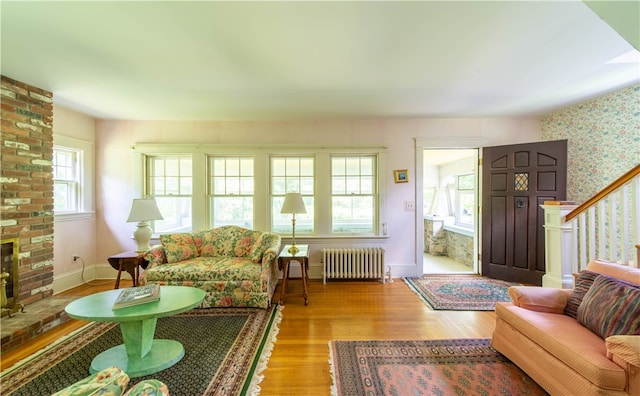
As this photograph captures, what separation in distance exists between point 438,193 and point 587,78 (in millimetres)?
3994

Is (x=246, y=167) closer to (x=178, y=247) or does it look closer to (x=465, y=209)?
(x=178, y=247)

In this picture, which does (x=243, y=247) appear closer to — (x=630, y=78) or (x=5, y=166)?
(x=5, y=166)

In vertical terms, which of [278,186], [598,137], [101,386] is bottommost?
[101,386]

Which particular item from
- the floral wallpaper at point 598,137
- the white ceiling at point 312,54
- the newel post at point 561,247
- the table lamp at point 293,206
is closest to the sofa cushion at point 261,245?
the table lamp at point 293,206

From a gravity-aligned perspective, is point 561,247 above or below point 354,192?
below

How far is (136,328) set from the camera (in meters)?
1.88

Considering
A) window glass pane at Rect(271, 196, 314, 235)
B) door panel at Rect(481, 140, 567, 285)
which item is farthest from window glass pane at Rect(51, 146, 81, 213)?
door panel at Rect(481, 140, 567, 285)

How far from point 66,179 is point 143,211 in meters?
1.56

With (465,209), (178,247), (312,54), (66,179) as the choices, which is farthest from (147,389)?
(465,209)

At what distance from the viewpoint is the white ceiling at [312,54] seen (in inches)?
65.4

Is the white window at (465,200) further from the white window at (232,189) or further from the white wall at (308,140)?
the white window at (232,189)

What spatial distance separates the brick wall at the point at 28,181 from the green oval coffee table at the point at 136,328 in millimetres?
1585

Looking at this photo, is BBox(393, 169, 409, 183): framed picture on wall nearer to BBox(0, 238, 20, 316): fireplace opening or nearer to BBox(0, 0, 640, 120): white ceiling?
BBox(0, 0, 640, 120): white ceiling

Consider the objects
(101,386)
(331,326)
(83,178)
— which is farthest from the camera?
(83,178)
